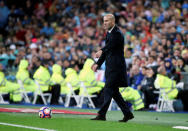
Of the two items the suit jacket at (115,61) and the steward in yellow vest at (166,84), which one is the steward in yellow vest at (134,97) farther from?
the suit jacket at (115,61)

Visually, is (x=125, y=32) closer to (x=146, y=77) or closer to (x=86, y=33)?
(x=86, y=33)

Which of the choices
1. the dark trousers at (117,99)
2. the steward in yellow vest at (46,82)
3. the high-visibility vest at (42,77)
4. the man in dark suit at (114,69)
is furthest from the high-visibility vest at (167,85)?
the dark trousers at (117,99)

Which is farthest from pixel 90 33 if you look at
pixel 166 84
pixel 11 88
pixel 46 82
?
pixel 166 84

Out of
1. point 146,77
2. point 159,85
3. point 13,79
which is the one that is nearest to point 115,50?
point 159,85

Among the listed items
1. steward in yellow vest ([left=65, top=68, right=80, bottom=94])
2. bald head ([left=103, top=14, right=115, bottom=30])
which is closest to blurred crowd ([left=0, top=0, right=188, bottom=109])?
steward in yellow vest ([left=65, top=68, right=80, bottom=94])

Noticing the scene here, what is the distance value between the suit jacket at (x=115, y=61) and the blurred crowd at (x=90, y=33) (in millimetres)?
6981

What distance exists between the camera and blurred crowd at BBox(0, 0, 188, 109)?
18375 millimetres

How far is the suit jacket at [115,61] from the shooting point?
10039 millimetres

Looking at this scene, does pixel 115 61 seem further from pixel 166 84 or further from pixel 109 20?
pixel 166 84

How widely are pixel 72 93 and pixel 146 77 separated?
309 centimetres

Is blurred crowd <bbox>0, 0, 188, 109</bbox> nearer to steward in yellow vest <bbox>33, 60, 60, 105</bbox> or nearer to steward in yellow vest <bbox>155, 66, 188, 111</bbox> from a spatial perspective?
steward in yellow vest <bbox>155, 66, 188, 111</bbox>

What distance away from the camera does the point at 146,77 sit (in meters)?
17.2

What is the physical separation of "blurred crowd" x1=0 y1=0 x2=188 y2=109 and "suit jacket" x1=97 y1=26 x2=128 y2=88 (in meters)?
6.98

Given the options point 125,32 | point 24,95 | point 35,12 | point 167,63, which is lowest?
point 24,95
